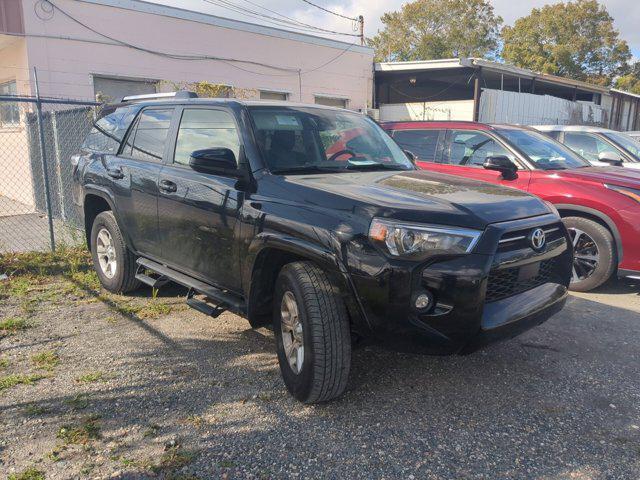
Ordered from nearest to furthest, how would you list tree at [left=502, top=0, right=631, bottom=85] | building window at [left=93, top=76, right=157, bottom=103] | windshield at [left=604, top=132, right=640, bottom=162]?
windshield at [left=604, top=132, right=640, bottom=162]
building window at [left=93, top=76, right=157, bottom=103]
tree at [left=502, top=0, right=631, bottom=85]

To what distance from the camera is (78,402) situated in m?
3.39

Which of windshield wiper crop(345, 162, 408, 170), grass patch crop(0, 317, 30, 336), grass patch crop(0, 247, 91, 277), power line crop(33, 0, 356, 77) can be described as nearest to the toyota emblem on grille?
windshield wiper crop(345, 162, 408, 170)

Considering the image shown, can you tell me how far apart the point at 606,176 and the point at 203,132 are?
4345 millimetres

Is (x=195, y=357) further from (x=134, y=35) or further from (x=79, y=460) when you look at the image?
(x=134, y=35)

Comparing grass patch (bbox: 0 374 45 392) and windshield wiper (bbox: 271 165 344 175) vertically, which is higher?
windshield wiper (bbox: 271 165 344 175)

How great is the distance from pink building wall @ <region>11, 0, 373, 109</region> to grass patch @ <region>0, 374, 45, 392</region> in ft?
28.4

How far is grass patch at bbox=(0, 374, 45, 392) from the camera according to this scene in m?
3.62

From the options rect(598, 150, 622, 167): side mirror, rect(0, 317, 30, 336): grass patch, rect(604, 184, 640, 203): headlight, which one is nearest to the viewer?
rect(0, 317, 30, 336): grass patch


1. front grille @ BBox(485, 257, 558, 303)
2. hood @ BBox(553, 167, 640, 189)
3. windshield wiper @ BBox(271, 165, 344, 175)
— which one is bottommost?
front grille @ BBox(485, 257, 558, 303)

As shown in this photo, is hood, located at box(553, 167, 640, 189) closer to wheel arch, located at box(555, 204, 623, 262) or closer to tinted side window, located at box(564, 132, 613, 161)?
wheel arch, located at box(555, 204, 623, 262)

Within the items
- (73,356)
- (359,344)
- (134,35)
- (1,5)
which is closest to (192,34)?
(134,35)

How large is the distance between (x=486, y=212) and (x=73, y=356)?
3182mm

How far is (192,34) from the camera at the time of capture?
43.2 feet

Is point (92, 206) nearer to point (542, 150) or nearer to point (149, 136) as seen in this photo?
point (149, 136)
